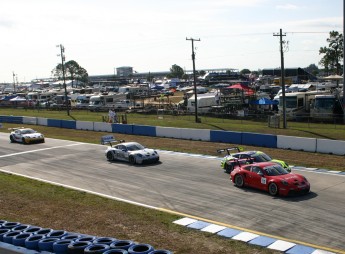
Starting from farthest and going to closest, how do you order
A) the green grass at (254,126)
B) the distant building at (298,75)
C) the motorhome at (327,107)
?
the distant building at (298,75) < the motorhome at (327,107) < the green grass at (254,126)

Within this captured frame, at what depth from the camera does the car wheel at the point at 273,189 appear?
1914cm

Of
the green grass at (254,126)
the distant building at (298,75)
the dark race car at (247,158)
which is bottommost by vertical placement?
the green grass at (254,126)

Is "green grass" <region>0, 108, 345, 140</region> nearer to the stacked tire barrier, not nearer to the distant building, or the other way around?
the stacked tire barrier

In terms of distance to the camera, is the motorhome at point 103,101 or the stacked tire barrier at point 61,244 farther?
the motorhome at point 103,101

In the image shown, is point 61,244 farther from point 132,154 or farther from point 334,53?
point 334,53

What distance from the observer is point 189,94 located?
2849 inches

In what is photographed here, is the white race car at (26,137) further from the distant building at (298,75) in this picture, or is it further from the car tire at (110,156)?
the distant building at (298,75)

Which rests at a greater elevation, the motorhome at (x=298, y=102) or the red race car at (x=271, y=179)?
the motorhome at (x=298, y=102)

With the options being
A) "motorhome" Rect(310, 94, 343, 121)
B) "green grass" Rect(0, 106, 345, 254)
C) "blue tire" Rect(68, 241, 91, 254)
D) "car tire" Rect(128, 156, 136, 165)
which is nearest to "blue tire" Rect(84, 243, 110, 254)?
"blue tire" Rect(68, 241, 91, 254)

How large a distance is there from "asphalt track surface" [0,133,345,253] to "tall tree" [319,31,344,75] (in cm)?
6188

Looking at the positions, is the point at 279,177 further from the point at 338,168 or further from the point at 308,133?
the point at 308,133

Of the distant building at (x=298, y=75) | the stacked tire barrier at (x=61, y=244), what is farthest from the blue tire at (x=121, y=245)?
the distant building at (x=298, y=75)

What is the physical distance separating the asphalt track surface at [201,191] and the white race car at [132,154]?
60 centimetres

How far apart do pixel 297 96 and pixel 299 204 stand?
31.6 m
